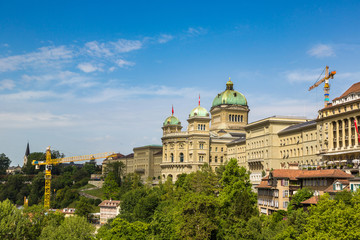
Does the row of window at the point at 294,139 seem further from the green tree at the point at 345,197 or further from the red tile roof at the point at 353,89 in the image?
the green tree at the point at 345,197

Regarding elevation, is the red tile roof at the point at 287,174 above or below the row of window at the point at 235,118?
below

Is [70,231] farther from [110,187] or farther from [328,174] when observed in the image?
[110,187]

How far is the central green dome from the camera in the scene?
183 meters

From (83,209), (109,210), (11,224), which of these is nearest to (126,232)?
(11,224)

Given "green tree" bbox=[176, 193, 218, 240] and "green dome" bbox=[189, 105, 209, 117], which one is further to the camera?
"green dome" bbox=[189, 105, 209, 117]

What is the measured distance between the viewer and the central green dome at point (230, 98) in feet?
602

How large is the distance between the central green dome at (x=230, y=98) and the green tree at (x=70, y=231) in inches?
3854

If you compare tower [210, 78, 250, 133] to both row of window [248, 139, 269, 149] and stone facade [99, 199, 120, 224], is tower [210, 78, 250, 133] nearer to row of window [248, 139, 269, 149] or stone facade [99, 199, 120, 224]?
row of window [248, 139, 269, 149]

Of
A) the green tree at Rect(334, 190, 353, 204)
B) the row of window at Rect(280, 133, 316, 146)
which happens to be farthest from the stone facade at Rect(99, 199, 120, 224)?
the green tree at Rect(334, 190, 353, 204)

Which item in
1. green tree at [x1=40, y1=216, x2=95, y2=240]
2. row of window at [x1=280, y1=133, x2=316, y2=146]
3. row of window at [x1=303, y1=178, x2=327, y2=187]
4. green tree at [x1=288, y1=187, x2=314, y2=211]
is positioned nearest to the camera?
green tree at [x1=288, y1=187, x2=314, y2=211]

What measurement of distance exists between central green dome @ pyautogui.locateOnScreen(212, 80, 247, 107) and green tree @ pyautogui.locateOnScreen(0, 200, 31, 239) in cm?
10074

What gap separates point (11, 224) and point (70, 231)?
12.2 metres

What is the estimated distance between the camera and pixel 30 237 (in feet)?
322

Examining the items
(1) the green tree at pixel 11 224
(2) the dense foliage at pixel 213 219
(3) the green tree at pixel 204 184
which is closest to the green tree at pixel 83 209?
(2) the dense foliage at pixel 213 219
